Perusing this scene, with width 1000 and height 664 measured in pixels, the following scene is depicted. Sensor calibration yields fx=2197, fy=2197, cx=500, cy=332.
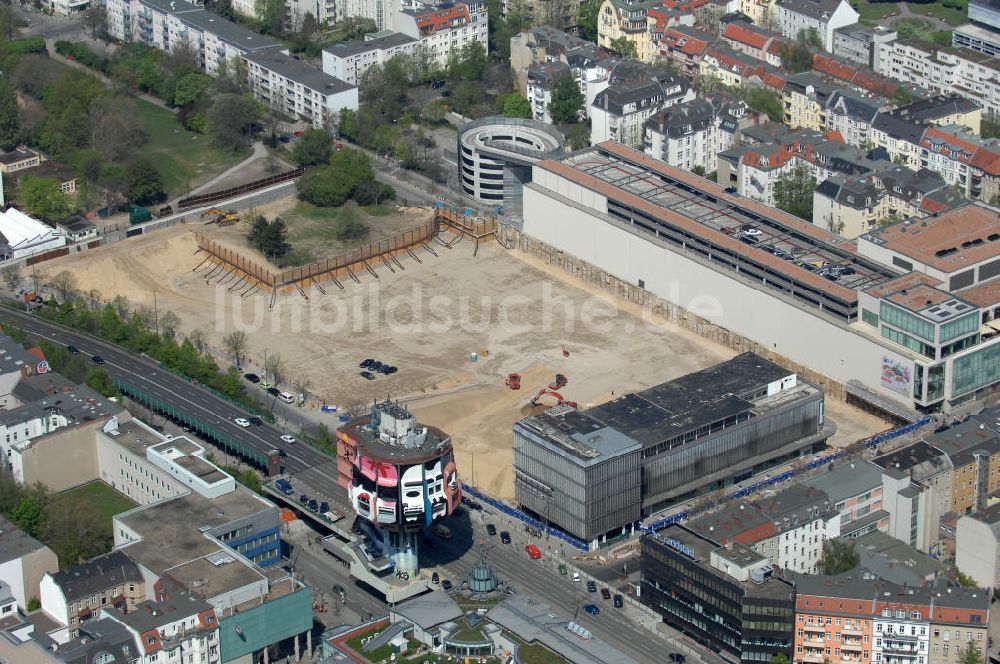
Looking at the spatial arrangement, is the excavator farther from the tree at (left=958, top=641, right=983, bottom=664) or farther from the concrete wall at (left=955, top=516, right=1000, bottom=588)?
the tree at (left=958, top=641, right=983, bottom=664)

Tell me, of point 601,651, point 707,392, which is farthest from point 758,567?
point 707,392

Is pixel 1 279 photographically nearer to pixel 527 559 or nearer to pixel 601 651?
pixel 527 559

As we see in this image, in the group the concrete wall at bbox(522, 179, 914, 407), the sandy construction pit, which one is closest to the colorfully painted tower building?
the sandy construction pit

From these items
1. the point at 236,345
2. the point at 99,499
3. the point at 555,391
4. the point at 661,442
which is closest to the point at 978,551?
the point at 661,442

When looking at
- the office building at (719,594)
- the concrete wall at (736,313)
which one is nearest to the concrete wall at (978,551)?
the office building at (719,594)

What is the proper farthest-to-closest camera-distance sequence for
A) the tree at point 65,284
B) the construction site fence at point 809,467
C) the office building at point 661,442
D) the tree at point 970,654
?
the tree at point 65,284, the construction site fence at point 809,467, the office building at point 661,442, the tree at point 970,654

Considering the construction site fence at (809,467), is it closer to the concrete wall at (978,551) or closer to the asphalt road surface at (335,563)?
the asphalt road surface at (335,563)
